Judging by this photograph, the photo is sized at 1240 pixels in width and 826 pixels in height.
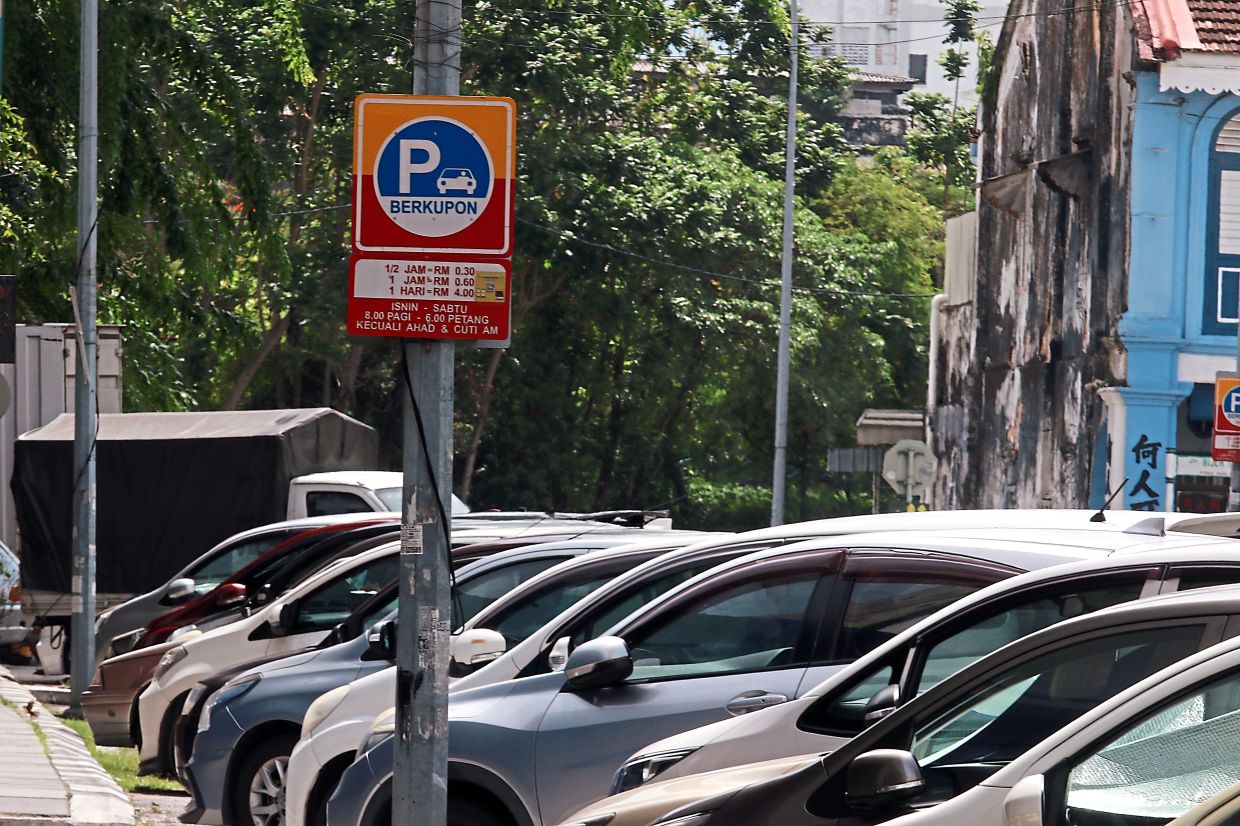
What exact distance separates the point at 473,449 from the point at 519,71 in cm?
768

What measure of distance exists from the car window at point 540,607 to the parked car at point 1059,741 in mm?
3960

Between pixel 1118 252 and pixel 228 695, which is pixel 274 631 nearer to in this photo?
pixel 228 695

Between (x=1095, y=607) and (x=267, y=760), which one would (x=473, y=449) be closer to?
(x=267, y=760)

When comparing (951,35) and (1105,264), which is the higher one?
(951,35)

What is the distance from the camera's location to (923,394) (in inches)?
1893

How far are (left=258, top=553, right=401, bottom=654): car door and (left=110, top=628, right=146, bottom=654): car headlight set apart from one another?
3.24 m

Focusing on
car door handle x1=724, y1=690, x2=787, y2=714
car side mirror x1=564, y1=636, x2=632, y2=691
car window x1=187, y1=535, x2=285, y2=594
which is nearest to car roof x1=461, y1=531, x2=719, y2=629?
car side mirror x1=564, y1=636, x2=632, y2=691

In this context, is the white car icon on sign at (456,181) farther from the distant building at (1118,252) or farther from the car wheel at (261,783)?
the distant building at (1118,252)

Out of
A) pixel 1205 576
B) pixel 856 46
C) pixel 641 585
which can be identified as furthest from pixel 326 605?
pixel 856 46

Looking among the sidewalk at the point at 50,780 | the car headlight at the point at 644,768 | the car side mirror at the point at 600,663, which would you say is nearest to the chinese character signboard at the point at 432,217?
the car side mirror at the point at 600,663

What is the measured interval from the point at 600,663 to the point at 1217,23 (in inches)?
853

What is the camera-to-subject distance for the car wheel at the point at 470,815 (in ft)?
23.4

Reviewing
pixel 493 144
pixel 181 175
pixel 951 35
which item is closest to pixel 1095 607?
pixel 493 144

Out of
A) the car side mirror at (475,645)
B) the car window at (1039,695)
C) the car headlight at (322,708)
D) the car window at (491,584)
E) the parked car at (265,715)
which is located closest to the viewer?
the car window at (1039,695)
